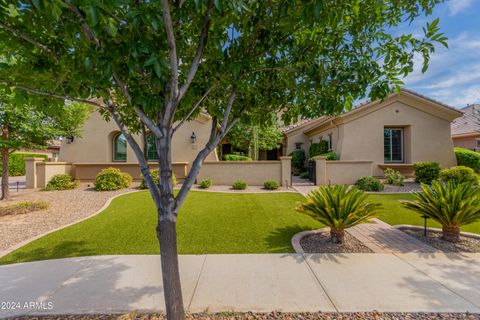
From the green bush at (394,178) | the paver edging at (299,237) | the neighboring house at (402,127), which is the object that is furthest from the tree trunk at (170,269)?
the neighboring house at (402,127)

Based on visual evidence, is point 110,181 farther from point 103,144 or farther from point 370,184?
point 370,184

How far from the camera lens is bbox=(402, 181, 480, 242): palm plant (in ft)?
16.1

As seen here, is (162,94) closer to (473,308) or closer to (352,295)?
(352,295)

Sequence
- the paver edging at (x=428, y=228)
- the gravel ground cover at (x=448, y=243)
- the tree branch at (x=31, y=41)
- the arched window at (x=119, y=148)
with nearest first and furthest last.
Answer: the tree branch at (x=31, y=41), the gravel ground cover at (x=448, y=243), the paver edging at (x=428, y=228), the arched window at (x=119, y=148)

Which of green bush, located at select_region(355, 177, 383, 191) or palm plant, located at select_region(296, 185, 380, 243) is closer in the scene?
palm plant, located at select_region(296, 185, 380, 243)

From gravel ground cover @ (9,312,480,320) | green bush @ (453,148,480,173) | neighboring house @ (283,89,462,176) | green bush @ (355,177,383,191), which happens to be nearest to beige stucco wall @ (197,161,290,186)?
green bush @ (355,177,383,191)

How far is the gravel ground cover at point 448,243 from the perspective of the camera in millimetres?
4866

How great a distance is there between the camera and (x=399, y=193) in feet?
35.9

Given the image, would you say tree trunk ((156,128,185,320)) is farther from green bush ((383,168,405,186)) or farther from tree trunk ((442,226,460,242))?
green bush ((383,168,405,186))

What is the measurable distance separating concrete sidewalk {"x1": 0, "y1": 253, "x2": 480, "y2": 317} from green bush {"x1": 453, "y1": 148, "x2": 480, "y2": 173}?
14.0m

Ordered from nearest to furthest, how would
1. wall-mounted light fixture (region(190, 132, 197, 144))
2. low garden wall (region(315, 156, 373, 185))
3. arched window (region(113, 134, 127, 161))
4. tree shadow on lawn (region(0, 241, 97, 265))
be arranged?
tree shadow on lawn (region(0, 241, 97, 265))
low garden wall (region(315, 156, 373, 185))
wall-mounted light fixture (region(190, 132, 197, 144))
arched window (region(113, 134, 127, 161))

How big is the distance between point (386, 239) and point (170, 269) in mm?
5354

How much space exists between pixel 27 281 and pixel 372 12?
649 centimetres

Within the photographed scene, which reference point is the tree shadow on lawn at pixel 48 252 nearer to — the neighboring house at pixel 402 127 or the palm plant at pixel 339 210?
the palm plant at pixel 339 210
